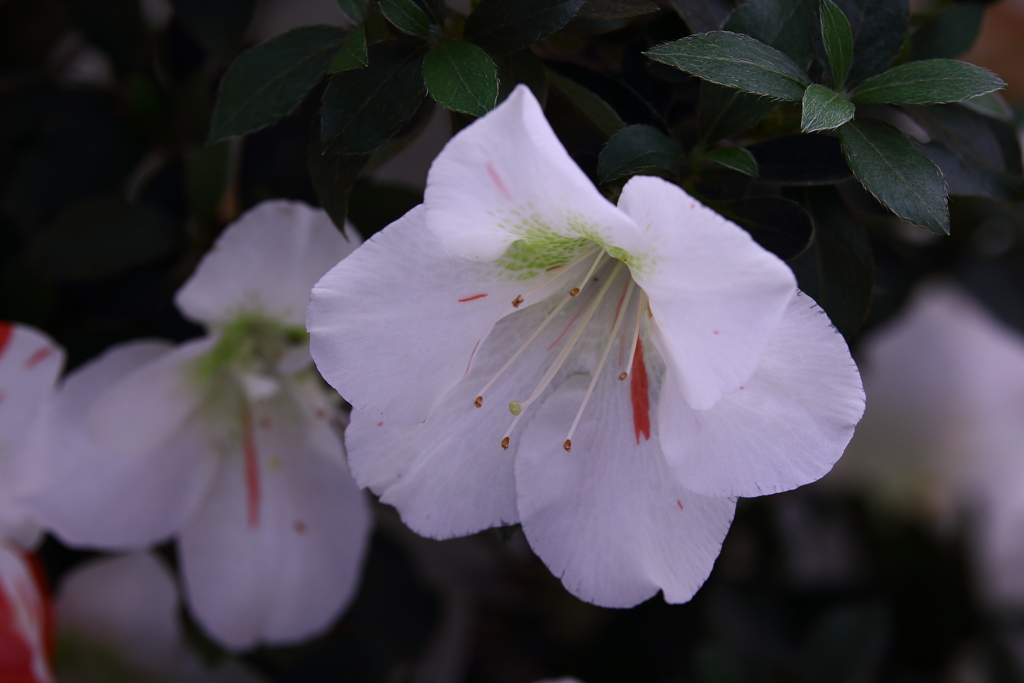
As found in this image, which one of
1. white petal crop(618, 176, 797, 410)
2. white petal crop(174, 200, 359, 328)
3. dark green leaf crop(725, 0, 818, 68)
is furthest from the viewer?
white petal crop(174, 200, 359, 328)

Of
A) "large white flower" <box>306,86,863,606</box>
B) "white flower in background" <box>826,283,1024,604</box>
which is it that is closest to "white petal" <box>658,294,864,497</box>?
"large white flower" <box>306,86,863,606</box>

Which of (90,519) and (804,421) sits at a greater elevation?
(804,421)

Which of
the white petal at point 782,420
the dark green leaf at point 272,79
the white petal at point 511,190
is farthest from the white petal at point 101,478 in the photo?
the white petal at point 782,420

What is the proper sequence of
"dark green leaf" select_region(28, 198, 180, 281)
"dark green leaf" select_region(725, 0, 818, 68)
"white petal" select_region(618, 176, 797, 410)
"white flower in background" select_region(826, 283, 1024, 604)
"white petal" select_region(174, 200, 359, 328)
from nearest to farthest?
"white petal" select_region(618, 176, 797, 410) < "dark green leaf" select_region(725, 0, 818, 68) < "white petal" select_region(174, 200, 359, 328) < "dark green leaf" select_region(28, 198, 180, 281) < "white flower in background" select_region(826, 283, 1024, 604)

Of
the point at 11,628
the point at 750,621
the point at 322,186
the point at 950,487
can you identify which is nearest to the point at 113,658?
the point at 11,628

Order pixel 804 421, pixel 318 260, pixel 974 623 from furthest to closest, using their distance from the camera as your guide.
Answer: pixel 974 623, pixel 318 260, pixel 804 421

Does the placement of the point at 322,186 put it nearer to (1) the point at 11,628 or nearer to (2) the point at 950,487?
(1) the point at 11,628

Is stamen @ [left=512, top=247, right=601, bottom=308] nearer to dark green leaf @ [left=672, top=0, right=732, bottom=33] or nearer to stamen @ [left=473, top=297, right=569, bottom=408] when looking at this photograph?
stamen @ [left=473, top=297, right=569, bottom=408]
